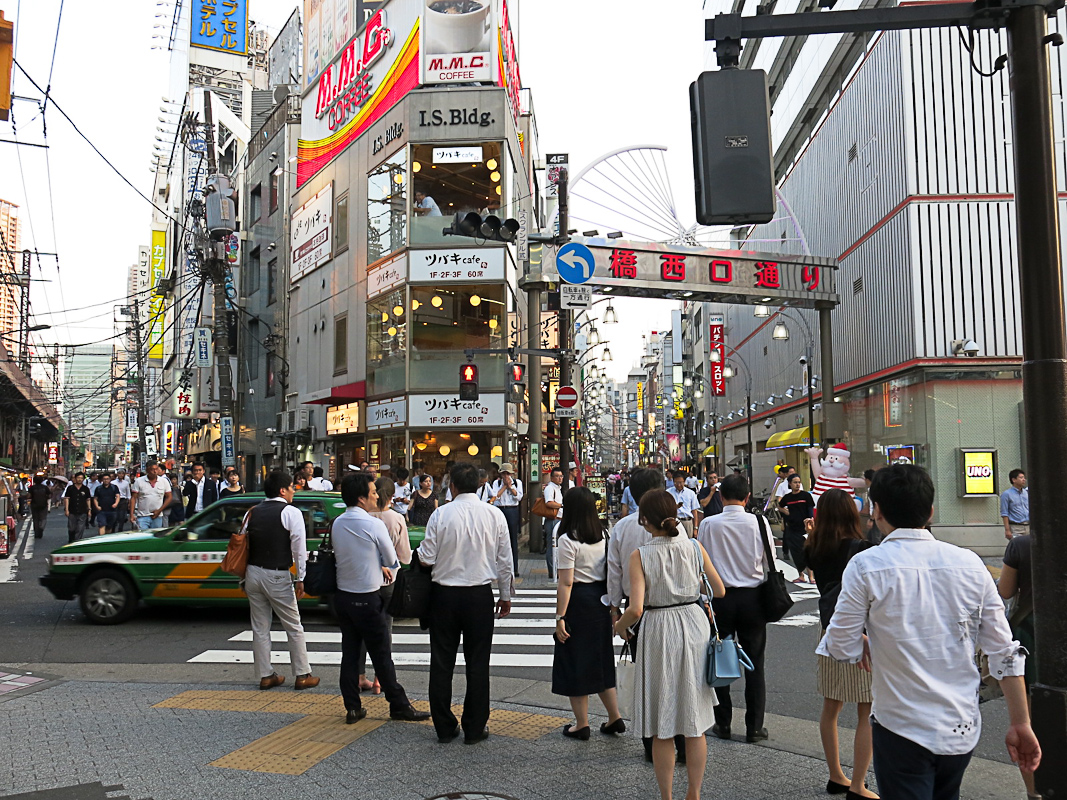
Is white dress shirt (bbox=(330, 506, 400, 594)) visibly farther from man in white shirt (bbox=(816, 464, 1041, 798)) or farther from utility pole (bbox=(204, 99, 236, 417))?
utility pole (bbox=(204, 99, 236, 417))

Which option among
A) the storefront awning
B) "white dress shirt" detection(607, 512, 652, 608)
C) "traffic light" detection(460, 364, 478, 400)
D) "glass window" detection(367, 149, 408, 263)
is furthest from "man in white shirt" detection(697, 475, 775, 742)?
the storefront awning

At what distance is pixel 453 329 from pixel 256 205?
23.0 m

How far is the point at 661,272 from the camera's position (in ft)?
74.5

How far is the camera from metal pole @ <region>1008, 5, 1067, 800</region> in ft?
13.6

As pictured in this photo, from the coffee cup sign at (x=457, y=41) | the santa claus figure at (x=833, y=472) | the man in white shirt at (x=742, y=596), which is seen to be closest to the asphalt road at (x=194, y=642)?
the man in white shirt at (x=742, y=596)

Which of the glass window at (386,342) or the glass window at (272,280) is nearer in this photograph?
the glass window at (386,342)

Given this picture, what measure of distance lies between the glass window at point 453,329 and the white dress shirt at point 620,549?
21.7m

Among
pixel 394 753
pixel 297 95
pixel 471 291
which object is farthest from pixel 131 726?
pixel 297 95

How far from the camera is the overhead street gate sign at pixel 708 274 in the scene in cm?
2223

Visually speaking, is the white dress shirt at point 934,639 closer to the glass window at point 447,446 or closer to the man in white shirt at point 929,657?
the man in white shirt at point 929,657

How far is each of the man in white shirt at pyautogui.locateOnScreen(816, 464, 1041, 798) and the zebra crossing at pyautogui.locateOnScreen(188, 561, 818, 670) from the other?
576cm

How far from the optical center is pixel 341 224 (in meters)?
33.0

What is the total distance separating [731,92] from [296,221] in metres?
35.8

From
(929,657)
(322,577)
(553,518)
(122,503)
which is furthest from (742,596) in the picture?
(122,503)
